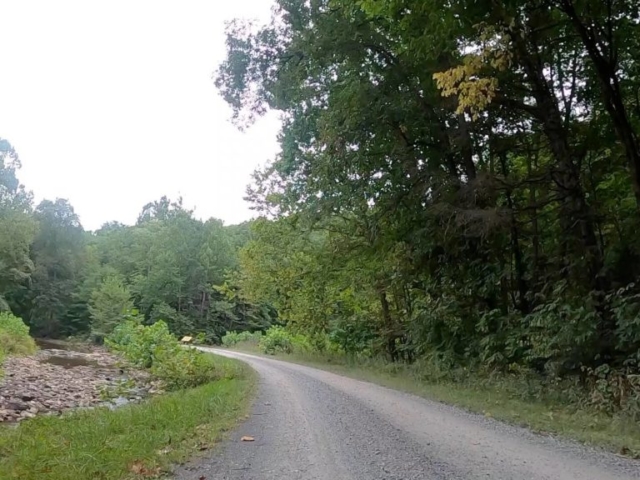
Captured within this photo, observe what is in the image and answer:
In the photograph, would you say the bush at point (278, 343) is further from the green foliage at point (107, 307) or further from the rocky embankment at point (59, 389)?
the green foliage at point (107, 307)

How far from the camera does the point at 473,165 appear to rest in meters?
14.4

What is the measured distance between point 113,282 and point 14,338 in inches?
979

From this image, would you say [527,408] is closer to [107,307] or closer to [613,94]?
[613,94]

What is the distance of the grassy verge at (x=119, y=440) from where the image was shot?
5633 millimetres

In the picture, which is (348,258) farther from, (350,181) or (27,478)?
(27,478)

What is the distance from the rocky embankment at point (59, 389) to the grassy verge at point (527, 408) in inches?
289

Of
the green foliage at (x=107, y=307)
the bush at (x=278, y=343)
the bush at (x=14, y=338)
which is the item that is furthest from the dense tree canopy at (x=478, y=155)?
the green foliage at (x=107, y=307)

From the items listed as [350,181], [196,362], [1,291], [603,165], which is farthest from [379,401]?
[1,291]

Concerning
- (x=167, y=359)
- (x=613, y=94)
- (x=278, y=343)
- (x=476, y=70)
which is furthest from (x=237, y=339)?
(x=476, y=70)

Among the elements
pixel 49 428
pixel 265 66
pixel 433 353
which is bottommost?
pixel 49 428

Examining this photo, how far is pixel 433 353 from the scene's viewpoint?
51.2ft

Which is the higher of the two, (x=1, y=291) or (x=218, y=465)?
(x=1, y=291)

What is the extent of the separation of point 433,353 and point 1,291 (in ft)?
164

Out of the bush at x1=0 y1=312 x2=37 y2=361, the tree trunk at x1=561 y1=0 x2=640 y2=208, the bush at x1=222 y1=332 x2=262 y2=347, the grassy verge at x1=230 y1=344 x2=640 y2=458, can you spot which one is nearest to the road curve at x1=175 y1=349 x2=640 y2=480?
the grassy verge at x1=230 y1=344 x2=640 y2=458
